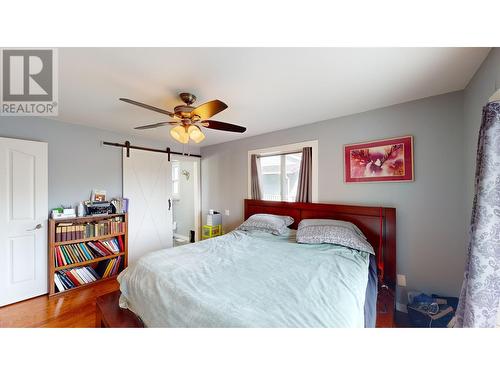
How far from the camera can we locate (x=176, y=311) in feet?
3.76

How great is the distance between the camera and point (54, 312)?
7.02 feet

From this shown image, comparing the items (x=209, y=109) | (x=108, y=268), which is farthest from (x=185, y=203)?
(x=209, y=109)

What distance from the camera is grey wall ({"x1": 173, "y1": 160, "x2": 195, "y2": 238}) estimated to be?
179 inches

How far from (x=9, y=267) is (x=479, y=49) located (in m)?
4.81

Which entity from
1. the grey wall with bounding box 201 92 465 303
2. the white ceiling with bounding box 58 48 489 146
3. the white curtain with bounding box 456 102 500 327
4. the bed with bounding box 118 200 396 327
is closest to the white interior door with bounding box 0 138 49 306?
A: the white ceiling with bounding box 58 48 489 146

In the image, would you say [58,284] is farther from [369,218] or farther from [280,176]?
[369,218]

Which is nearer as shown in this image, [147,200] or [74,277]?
[74,277]

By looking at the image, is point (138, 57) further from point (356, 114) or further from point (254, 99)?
point (356, 114)

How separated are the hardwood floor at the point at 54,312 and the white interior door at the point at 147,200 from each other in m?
0.93

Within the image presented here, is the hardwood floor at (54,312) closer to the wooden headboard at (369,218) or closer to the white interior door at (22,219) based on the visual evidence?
the white interior door at (22,219)

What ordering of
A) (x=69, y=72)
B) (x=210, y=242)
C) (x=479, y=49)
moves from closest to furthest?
1. (x=479, y=49)
2. (x=69, y=72)
3. (x=210, y=242)

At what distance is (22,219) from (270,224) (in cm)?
309

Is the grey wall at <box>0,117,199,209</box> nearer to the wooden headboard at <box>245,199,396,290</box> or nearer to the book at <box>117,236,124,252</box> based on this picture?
the book at <box>117,236,124,252</box>
